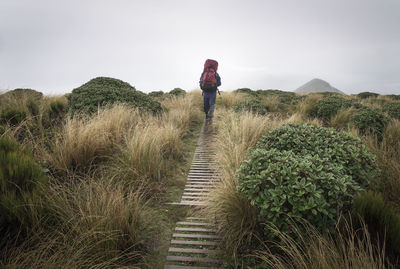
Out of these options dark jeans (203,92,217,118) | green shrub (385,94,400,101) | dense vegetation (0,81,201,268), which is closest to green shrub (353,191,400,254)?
dense vegetation (0,81,201,268)

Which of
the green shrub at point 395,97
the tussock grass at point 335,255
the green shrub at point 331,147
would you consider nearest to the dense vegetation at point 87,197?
the tussock grass at point 335,255

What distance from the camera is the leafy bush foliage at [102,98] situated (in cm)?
679

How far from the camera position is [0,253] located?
214cm

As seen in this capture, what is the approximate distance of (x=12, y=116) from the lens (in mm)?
5184

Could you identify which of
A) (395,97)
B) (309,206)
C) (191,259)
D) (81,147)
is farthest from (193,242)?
(395,97)

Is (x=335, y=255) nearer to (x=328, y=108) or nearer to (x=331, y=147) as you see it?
(x=331, y=147)

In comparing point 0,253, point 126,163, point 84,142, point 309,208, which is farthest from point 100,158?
point 309,208

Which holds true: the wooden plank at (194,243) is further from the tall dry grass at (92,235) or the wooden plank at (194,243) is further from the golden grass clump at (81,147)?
the golden grass clump at (81,147)

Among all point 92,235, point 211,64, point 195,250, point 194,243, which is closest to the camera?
point 92,235

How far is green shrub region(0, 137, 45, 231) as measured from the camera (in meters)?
2.32

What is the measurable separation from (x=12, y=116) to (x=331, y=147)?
6541mm

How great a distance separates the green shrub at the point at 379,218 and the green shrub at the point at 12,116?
20.6 ft

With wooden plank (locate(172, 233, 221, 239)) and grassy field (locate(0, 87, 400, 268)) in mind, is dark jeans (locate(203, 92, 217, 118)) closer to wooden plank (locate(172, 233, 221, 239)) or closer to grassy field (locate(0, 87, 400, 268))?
grassy field (locate(0, 87, 400, 268))

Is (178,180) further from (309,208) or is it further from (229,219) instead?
(309,208)
